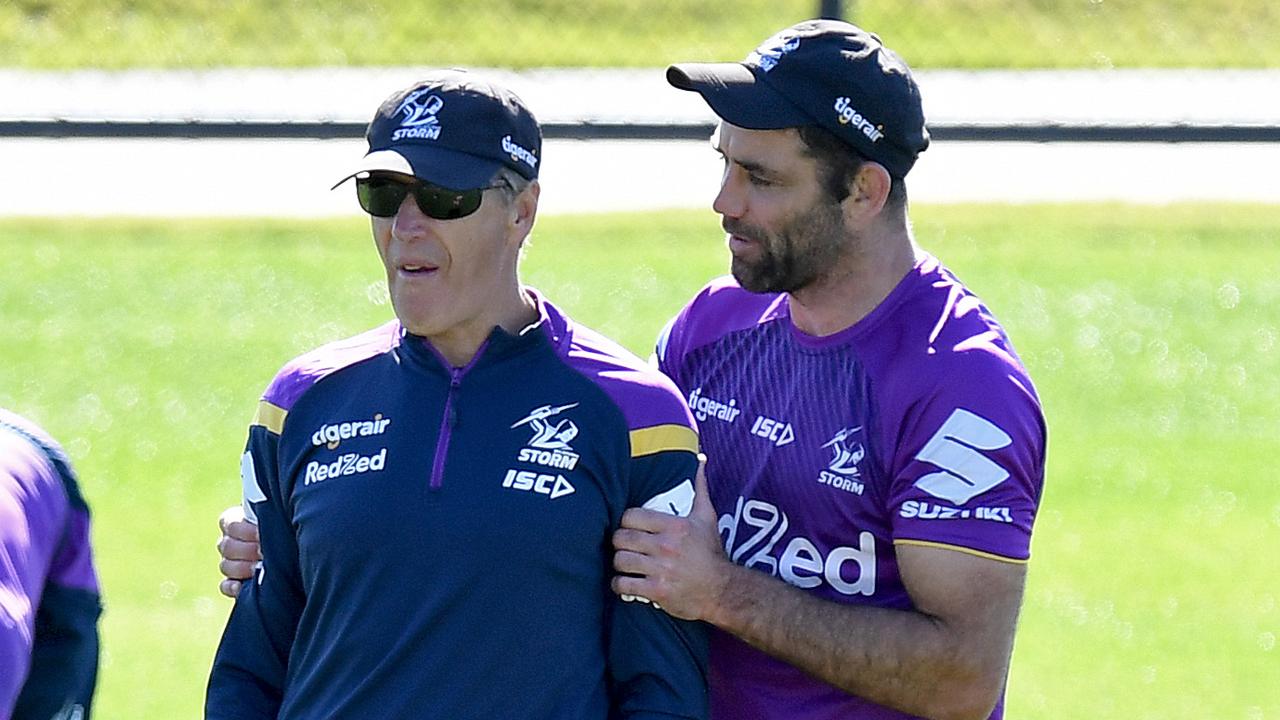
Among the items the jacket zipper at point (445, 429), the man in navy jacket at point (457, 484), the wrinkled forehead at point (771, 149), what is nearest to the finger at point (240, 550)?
the man in navy jacket at point (457, 484)

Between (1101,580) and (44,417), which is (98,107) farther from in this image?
(1101,580)

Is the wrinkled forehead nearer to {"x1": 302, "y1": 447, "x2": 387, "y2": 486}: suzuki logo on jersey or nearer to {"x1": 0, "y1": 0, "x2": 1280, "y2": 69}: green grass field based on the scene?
{"x1": 302, "y1": 447, "x2": 387, "y2": 486}: suzuki logo on jersey

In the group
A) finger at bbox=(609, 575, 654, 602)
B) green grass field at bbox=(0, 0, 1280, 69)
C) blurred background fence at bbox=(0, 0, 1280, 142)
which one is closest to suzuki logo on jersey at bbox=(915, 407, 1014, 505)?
finger at bbox=(609, 575, 654, 602)

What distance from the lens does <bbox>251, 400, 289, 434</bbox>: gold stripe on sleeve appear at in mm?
3158

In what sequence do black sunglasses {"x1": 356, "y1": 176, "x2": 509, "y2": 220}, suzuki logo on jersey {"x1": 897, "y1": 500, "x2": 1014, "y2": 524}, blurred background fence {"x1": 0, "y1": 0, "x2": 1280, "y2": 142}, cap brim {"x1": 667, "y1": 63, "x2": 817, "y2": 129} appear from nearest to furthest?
black sunglasses {"x1": 356, "y1": 176, "x2": 509, "y2": 220} < suzuki logo on jersey {"x1": 897, "y1": 500, "x2": 1014, "y2": 524} < cap brim {"x1": 667, "y1": 63, "x2": 817, "y2": 129} < blurred background fence {"x1": 0, "y1": 0, "x2": 1280, "y2": 142}

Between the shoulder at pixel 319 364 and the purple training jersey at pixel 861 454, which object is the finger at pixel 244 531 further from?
the purple training jersey at pixel 861 454

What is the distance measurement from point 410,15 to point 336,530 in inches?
308

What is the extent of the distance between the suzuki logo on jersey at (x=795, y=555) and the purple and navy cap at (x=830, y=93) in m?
0.65

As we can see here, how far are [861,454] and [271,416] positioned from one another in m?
0.96

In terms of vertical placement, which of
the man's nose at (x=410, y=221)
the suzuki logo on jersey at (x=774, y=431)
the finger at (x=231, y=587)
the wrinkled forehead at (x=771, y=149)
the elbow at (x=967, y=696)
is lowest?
the elbow at (x=967, y=696)

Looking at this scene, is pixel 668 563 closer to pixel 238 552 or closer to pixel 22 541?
pixel 238 552

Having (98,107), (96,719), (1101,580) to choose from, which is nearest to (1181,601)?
(1101,580)

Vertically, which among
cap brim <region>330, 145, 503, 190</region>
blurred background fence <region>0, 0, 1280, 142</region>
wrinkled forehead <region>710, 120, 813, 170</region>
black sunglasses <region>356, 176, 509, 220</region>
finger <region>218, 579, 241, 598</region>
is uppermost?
blurred background fence <region>0, 0, 1280, 142</region>

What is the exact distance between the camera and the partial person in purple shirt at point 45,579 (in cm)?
253
